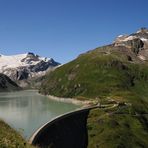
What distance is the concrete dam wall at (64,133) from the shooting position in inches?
3599

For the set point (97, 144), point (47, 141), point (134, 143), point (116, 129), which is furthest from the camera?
point (116, 129)

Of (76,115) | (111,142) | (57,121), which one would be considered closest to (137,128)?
(111,142)

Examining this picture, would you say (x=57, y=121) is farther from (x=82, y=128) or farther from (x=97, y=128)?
(x=97, y=128)

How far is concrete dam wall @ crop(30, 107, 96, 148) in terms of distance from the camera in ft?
300

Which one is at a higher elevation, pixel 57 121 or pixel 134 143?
pixel 57 121

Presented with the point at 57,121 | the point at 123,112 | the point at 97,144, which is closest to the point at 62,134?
the point at 57,121

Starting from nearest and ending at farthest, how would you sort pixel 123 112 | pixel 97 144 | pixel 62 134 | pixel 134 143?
pixel 62 134 < pixel 97 144 < pixel 134 143 < pixel 123 112

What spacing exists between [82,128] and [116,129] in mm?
24622

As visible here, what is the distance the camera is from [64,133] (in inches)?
4542

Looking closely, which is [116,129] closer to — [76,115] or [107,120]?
[107,120]

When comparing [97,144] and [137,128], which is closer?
[97,144]

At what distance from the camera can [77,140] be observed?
12769cm

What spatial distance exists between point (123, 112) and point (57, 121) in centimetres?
8252

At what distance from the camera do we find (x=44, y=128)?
9862 centimetres
